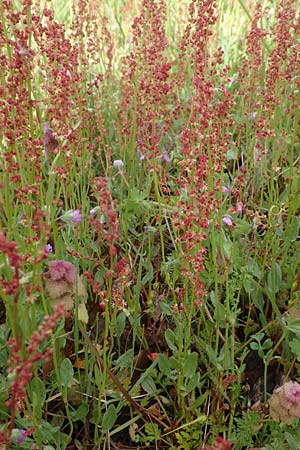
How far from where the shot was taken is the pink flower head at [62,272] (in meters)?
1.24

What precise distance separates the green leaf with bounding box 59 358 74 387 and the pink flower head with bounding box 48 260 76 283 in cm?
30

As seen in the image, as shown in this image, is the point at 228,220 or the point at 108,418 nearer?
the point at 108,418

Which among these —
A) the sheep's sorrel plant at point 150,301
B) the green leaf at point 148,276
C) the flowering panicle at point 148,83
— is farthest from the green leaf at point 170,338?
the flowering panicle at point 148,83

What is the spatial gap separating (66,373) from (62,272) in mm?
335

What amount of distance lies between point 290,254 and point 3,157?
1152mm

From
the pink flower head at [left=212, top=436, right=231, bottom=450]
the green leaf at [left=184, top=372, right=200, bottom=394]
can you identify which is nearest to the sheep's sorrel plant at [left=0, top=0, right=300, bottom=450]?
the green leaf at [left=184, top=372, right=200, bottom=394]

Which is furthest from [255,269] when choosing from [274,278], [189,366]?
[189,366]

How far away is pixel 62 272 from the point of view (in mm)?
1247

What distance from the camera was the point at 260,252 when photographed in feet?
6.34

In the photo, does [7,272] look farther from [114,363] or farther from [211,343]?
[211,343]

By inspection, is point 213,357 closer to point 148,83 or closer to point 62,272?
point 62,272

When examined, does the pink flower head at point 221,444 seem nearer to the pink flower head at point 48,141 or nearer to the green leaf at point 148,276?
the green leaf at point 148,276

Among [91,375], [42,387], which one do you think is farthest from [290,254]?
[42,387]

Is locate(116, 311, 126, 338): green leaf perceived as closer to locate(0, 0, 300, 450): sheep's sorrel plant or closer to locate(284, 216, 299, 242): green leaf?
locate(0, 0, 300, 450): sheep's sorrel plant
